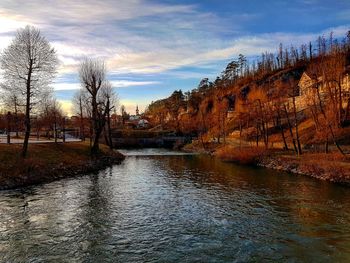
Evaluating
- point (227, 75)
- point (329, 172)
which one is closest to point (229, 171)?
point (329, 172)

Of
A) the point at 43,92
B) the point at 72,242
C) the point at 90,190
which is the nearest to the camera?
the point at 72,242

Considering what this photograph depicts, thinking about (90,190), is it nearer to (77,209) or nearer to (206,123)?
(77,209)

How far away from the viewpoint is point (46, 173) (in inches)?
1553

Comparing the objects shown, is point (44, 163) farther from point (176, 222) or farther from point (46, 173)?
point (176, 222)

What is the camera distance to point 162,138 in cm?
12381

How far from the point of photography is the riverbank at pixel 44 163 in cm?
3541

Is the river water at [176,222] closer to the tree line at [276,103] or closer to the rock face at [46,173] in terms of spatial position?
the rock face at [46,173]

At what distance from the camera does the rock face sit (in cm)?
3428

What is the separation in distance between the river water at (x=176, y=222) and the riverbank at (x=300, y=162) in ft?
11.2

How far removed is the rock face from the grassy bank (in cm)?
2481

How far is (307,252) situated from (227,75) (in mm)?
188010

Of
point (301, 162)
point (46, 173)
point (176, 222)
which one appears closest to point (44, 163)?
point (46, 173)

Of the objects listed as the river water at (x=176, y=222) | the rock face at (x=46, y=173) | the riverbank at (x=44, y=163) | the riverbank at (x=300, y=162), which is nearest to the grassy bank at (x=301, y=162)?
the riverbank at (x=300, y=162)

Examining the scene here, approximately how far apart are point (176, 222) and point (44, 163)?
24770 mm
